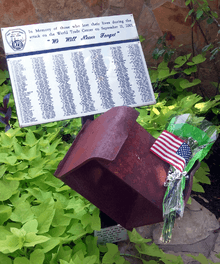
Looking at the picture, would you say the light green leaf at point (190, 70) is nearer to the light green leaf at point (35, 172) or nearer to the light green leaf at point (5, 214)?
the light green leaf at point (35, 172)

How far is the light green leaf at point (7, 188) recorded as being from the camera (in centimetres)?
166

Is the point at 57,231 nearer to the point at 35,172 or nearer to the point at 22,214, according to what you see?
the point at 22,214

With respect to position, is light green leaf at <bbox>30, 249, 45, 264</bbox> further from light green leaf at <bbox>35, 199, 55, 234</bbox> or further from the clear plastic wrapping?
the clear plastic wrapping

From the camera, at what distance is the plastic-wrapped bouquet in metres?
1.28

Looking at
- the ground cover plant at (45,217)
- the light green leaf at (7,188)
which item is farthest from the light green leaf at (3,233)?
the light green leaf at (7,188)

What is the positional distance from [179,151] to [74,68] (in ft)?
3.87

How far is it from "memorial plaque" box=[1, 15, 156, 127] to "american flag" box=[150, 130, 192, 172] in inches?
32.6

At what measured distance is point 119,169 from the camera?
1.22 metres

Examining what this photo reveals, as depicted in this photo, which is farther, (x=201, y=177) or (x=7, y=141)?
(x=201, y=177)

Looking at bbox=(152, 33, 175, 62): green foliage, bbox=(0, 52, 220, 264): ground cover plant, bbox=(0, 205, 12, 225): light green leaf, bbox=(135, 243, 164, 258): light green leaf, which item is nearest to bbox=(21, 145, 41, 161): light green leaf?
bbox=(0, 52, 220, 264): ground cover plant

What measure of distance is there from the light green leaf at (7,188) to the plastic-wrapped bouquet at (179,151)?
987 millimetres

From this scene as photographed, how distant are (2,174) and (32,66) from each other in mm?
873

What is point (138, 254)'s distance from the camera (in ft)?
5.87

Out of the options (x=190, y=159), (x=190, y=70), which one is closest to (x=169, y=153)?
(x=190, y=159)
